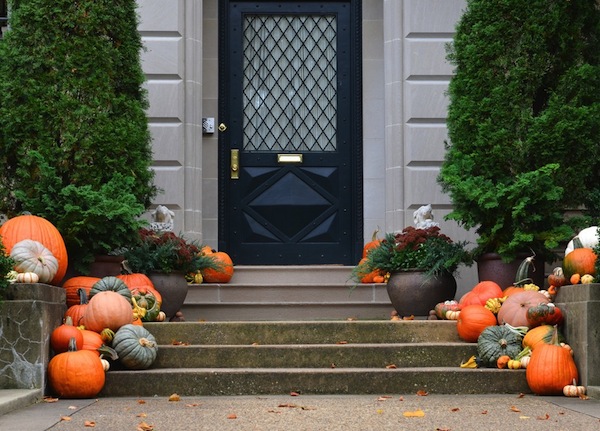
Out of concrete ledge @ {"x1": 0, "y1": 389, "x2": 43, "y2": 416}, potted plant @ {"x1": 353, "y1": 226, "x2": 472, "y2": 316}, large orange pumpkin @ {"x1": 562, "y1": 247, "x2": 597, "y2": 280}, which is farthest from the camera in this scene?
potted plant @ {"x1": 353, "y1": 226, "x2": 472, "y2": 316}

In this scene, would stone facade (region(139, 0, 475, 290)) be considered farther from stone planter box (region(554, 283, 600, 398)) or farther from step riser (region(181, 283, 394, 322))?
stone planter box (region(554, 283, 600, 398))

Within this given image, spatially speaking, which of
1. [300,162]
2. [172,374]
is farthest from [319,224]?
[172,374]

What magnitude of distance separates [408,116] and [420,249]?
230 cm

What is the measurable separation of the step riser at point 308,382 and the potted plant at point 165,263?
1.77 meters

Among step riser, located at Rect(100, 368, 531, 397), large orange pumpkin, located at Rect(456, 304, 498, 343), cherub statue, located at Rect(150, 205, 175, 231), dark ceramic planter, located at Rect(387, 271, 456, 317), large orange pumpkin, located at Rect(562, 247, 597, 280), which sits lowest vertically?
step riser, located at Rect(100, 368, 531, 397)

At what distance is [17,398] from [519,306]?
3.61 metres

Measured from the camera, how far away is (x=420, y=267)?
9.10m

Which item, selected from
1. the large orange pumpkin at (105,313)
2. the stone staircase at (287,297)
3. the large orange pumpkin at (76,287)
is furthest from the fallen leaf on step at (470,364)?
the large orange pumpkin at (76,287)

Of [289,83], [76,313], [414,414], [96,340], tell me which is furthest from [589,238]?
[289,83]

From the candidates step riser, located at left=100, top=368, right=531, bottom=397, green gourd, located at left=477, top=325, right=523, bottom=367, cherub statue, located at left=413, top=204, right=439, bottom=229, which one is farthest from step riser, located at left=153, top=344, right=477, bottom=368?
cherub statue, located at left=413, top=204, right=439, bottom=229

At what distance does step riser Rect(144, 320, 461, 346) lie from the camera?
8.26 meters

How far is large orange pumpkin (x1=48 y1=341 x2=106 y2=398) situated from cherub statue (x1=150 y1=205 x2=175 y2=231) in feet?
9.58

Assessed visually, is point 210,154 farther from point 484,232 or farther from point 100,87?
point 484,232

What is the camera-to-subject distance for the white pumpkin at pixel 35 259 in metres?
7.45
